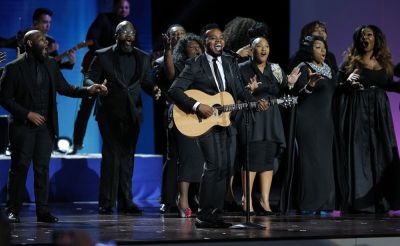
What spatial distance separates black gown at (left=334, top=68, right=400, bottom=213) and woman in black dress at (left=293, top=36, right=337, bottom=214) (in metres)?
0.15

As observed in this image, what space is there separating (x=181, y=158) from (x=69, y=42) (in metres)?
4.12

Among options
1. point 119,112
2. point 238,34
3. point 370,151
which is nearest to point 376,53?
point 370,151

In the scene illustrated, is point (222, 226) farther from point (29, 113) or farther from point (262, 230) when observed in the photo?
point (29, 113)

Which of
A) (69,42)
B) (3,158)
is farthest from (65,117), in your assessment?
(3,158)

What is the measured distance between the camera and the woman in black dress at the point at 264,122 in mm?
8086

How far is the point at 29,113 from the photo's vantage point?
289 inches

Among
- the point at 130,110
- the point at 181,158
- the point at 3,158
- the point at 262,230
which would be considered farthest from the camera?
the point at 3,158

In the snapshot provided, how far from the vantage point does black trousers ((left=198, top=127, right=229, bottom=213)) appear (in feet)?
21.9

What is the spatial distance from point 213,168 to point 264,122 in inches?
62.6

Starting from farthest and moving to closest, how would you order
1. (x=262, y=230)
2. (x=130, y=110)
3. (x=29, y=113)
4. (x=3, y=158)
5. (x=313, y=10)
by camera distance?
(x=313, y=10) < (x=3, y=158) < (x=130, y=110) < (x=29, y=113) < (x=262, y=230)

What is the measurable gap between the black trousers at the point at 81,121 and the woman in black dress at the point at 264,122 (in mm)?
3188

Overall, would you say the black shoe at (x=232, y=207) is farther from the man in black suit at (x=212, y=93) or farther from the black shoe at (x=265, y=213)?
the man in black suit at (x=212, y=93)

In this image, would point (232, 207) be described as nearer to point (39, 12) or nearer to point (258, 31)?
point (258, 31)

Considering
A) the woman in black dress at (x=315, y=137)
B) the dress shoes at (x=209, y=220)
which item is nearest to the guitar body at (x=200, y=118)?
the dress shoes at (x=209, y=220)
